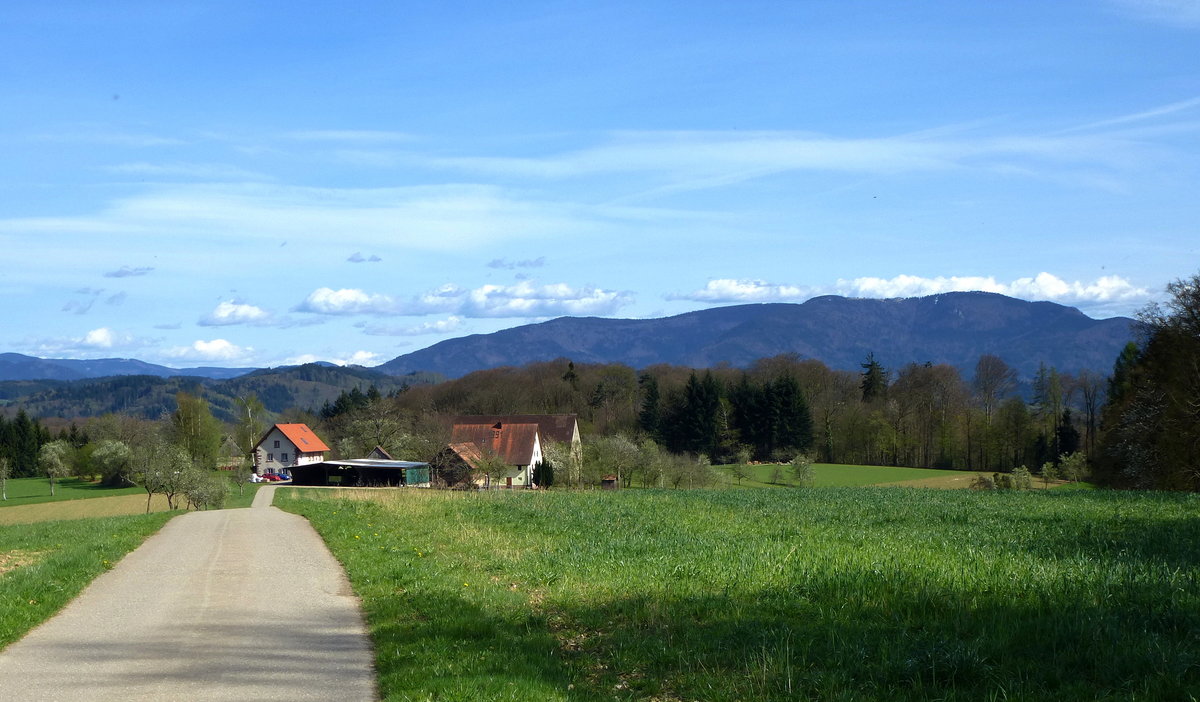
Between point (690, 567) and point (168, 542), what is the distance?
13.3 metres

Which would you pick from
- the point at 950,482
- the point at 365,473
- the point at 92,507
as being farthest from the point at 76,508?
the point at 950,482

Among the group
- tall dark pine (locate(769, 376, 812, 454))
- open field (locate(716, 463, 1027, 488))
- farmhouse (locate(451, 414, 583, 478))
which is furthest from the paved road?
tall dark pine (locate(769, 376, 812, 454))

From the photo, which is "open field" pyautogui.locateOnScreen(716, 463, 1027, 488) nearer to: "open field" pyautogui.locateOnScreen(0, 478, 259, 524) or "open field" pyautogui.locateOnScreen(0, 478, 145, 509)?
"open field" pyautogui.locateOnScreen(0, 478, 259, 524)

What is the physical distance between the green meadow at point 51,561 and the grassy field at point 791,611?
161 inches

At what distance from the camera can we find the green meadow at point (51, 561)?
37.3 ft

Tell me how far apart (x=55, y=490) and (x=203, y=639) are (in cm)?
10419

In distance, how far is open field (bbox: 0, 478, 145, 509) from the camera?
8456 centimetres

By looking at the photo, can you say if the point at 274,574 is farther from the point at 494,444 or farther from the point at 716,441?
the point at 716,441

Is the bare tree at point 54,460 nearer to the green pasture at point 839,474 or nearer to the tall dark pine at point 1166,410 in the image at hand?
the green pasture at point 839,474

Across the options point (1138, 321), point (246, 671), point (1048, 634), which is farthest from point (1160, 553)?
point (1138, 321)

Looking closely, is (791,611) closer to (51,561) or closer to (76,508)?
(51,561)

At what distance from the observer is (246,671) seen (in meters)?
8.70

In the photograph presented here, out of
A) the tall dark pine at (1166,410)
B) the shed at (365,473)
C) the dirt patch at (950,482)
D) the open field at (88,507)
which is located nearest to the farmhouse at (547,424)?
the shed at (365,473)

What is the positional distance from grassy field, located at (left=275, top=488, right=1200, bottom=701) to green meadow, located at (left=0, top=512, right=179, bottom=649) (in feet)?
13.4
